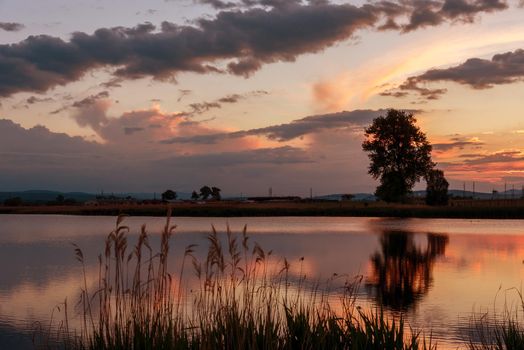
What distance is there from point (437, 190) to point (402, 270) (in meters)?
71.6

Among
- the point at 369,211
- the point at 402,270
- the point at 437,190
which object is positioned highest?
the point at 437,190

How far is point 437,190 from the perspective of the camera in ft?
316

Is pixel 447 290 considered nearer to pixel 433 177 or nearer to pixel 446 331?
pixel 446 331

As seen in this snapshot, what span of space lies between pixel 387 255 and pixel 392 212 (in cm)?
5144

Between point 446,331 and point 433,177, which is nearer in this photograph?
point 446,331

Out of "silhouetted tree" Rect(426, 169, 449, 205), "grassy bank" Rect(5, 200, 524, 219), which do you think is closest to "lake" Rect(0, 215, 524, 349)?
"grassy bank" Rect(5, 200, 524, 219)

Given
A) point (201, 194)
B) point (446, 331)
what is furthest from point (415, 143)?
point (201, 194)

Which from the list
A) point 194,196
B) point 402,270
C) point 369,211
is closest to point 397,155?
point 369,211

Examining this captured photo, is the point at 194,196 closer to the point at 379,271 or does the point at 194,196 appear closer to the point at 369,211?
the point at 369,211

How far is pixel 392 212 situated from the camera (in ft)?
279

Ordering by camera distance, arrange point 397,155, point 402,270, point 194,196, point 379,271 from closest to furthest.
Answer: point 379,271 < point 402,270 < point 397,155 < point 194,196

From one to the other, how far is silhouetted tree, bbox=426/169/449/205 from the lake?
1780 inches

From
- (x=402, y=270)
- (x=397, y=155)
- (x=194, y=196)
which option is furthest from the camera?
(x=194, y=196)

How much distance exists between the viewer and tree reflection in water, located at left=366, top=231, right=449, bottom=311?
19.8 meters
